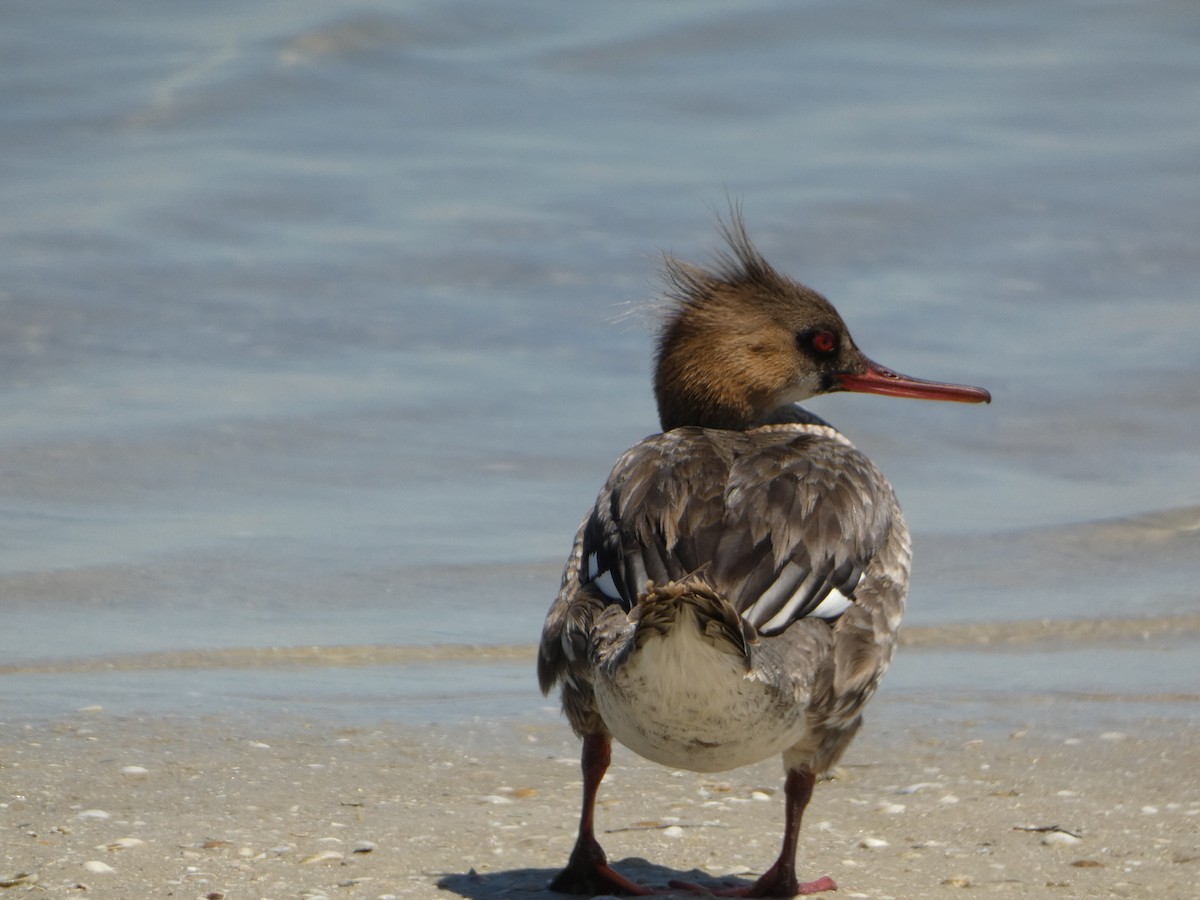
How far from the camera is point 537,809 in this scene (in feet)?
16.8

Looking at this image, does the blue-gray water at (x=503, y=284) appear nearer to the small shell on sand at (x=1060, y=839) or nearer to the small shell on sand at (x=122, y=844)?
the small shell on sand at (x=122, y=844)

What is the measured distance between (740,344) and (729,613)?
2103mm

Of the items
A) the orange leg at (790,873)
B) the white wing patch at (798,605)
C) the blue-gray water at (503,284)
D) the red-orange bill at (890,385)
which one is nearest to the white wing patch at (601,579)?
the white wing patch at (798,605)

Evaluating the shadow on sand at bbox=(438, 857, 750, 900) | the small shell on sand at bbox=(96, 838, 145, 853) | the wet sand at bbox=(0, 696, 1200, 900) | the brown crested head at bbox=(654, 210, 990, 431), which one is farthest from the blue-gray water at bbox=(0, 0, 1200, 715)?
the shadow on sand at bbox=(438, 857, 750, 900)

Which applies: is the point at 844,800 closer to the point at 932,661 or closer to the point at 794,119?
the point at 932,661

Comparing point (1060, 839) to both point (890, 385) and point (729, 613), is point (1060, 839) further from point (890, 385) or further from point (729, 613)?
point (890, 385)

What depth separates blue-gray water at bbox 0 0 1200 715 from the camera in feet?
25.0

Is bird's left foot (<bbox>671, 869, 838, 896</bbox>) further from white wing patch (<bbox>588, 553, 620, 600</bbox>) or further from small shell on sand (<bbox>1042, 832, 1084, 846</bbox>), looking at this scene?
white wing patch (<bbox>588, 553, 620, 600</bbox>)

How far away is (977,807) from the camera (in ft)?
16.8

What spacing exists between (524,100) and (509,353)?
5.67 meters

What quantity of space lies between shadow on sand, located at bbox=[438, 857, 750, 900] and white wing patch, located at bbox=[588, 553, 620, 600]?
29.5 inches

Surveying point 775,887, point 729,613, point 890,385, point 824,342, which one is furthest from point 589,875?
point 890,385

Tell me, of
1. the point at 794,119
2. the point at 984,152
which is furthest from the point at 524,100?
the point at 984,152

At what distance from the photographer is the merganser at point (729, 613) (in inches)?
154
